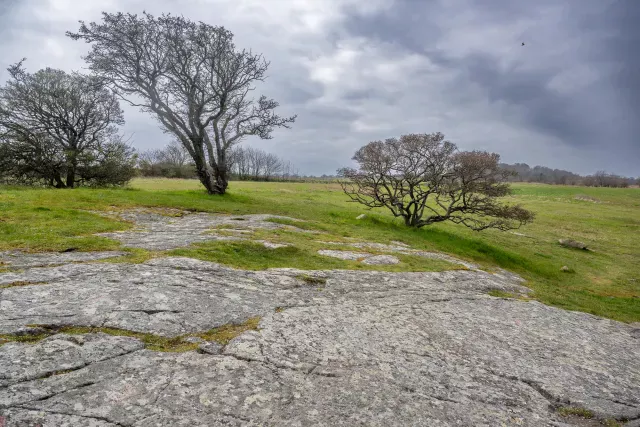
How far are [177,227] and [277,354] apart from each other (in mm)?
11365

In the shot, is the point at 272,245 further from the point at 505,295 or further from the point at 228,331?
the point at 505,295

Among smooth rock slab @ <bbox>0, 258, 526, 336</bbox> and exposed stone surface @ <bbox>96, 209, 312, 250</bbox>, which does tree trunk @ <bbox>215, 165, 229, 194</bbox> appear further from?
smooth rock slab @ <bbox>0, 258, 526, 336</bbox>

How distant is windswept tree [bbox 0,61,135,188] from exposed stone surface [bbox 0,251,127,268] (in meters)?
22.9

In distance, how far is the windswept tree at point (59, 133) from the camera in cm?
3027

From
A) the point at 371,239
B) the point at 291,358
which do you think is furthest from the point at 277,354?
the point at 371,239

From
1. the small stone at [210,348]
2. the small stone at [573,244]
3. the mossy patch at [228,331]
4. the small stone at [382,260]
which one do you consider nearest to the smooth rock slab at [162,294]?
the mossy patch at [228,331]

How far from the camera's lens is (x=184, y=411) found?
399 centimetres

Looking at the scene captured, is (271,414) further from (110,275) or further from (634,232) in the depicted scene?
(634,232)

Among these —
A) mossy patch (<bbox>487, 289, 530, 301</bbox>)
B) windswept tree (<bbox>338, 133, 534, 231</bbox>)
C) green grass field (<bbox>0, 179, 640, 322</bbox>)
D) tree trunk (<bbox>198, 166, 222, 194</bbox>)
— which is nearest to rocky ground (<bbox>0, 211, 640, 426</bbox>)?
mossy patch (<bbox>487, 289, 530, 301</bbox>)

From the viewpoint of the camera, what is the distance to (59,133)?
32.9 meters

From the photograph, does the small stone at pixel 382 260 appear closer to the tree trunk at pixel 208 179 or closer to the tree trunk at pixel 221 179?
the tree trunk at pixel 221 179

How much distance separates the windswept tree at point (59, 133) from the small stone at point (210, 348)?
28457 mm

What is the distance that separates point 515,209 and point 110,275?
23668 mm

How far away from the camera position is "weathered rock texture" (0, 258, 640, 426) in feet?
13.6
